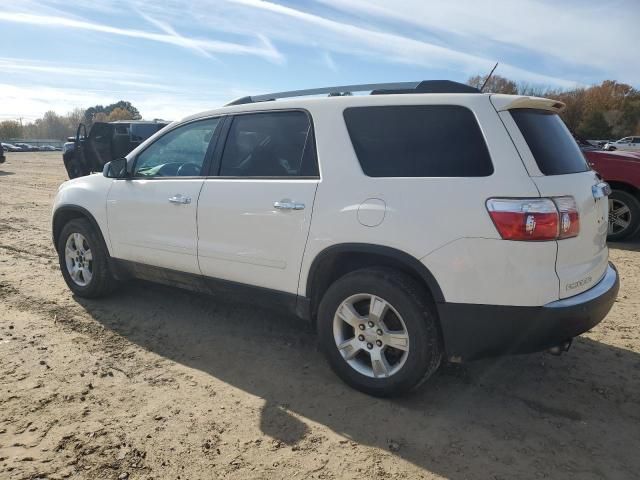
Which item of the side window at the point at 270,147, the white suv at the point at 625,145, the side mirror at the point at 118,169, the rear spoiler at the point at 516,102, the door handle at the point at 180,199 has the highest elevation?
the white suv at the point at 625,145

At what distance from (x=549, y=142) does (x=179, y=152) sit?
2873 millimetres

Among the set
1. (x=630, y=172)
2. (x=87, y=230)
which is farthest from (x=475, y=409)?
(x=630, y=172)

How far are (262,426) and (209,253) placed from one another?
1.44 meters

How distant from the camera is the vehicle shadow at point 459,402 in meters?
2.63

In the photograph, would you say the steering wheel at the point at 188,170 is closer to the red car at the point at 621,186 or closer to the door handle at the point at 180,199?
the door handle at the point at 180,199

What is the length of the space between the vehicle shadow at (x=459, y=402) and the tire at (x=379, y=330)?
16cm

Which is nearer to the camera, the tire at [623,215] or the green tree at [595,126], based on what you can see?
the tire at [623,215]

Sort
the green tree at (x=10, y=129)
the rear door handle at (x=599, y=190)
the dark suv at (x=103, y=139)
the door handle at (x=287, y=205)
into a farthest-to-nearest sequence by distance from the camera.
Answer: the green tree at (x=10, y=129) < the dark suv at (x=103, y=139) < the door handle at (x=287, y=205) < the rear door handle at (x=599, y=190)

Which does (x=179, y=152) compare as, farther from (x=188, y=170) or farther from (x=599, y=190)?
(x=599, y=190)

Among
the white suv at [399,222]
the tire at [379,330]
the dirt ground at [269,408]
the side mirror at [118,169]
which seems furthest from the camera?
the side mirror at [118,169]

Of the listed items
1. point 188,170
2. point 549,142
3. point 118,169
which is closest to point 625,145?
point 549,142

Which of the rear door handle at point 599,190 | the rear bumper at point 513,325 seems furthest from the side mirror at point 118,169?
the rear door handle at point 599,190

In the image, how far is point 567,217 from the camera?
106 inches

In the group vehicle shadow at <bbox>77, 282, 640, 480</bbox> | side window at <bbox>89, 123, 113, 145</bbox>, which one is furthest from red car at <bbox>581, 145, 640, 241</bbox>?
side window at <bbox>89, 123, 113, 145</bbox>
